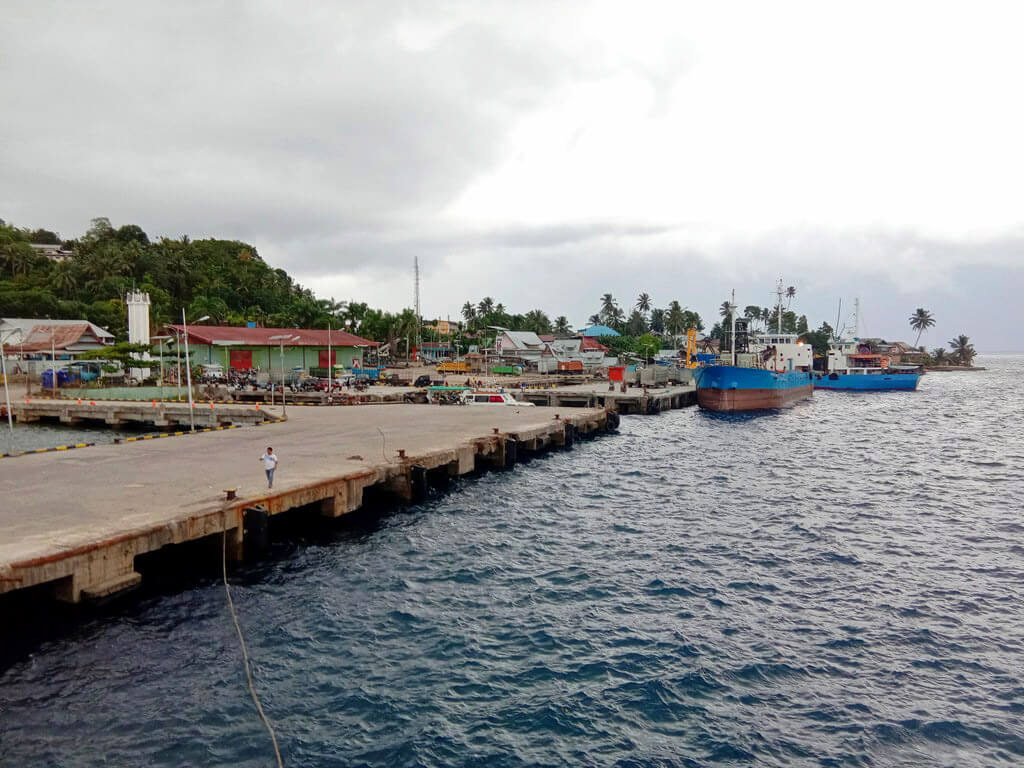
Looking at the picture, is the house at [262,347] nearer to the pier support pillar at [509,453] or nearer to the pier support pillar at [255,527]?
the pier support pillar at [509,453]

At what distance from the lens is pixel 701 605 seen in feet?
53.5

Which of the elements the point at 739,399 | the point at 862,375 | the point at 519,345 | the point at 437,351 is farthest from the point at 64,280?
the point at 862,375

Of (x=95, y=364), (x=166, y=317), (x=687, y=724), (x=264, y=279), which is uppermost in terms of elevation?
(x=264, y=279)

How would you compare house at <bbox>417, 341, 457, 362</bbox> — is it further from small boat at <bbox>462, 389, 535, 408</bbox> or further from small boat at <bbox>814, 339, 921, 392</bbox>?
small boat at <bbox>462, 389, 535, 408</bbox>

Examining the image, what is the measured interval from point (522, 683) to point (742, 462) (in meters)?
27.9

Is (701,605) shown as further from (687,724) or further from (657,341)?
(657,341)

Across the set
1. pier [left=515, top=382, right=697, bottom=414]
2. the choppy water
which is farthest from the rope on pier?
pier [left=515, top=382, right=697, bottom=414]

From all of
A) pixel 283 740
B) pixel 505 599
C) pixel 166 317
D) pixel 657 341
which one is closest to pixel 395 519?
pixel 505 599

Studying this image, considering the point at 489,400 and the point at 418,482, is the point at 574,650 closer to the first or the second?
the point at 418,482

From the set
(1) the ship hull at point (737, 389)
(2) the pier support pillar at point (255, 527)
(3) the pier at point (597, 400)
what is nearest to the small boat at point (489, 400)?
(3) the pier at point (597, 400)

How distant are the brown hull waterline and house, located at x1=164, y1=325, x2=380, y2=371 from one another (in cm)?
3915

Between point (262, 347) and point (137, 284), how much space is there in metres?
46.4

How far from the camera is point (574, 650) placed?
13.9m

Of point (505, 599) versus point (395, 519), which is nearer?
point (505, 599)
